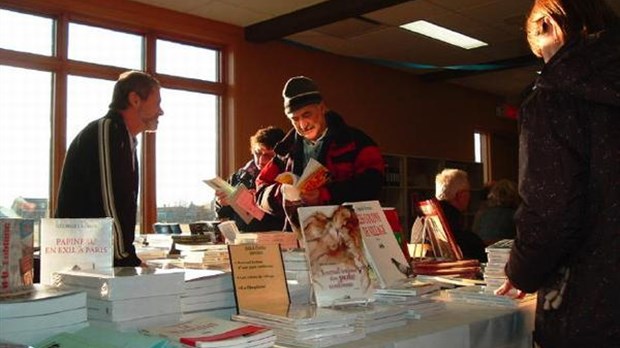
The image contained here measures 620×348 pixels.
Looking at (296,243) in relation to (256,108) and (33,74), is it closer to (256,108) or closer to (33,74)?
(33,74)

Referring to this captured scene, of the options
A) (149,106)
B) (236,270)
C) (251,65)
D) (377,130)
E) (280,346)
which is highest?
(251,65)

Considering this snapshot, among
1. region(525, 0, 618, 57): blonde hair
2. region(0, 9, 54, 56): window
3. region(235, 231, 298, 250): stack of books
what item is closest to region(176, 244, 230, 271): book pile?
region(235, 231, 298, 250): stack of books

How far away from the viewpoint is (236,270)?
4.83 ft

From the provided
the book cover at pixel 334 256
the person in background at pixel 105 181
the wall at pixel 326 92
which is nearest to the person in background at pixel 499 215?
the wall at pixel 326 92

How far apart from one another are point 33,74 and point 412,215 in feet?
14.9

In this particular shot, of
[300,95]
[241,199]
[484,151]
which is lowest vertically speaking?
[241,199]

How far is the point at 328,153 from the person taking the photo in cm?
233

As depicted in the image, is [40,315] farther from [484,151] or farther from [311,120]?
[484,151]

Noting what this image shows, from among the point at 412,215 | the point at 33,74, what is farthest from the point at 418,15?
the point at 33,74

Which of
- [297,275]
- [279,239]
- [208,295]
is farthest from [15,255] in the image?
[279,239]

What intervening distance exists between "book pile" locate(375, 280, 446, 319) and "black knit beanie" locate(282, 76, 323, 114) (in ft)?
3.13

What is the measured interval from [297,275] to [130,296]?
1.66 feet

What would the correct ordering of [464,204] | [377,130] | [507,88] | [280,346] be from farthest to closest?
[507,88] < [377,130] < [464,204] < [280,346]

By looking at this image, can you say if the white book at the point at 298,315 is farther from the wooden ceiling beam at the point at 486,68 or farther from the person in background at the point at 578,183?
the wooden ceiling beam at the point at 486,68
